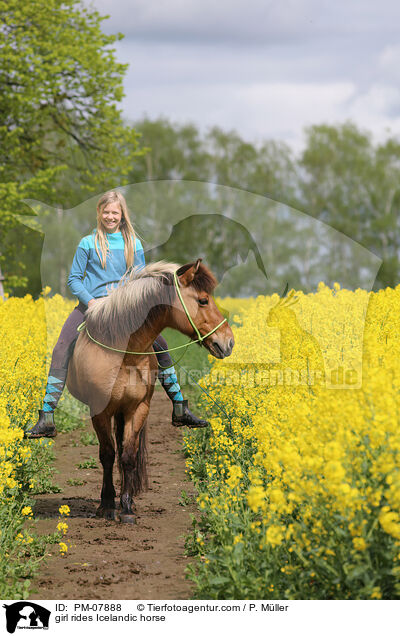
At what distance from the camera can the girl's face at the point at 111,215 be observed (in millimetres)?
5688

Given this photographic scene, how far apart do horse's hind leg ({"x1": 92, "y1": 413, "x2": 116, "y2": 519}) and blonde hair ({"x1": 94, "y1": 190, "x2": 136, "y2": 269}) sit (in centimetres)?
132

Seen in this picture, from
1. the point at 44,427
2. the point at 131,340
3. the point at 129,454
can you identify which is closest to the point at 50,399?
the point at 44,427

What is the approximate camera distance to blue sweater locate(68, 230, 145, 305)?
18.9 feet

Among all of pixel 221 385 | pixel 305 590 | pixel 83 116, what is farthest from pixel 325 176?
pixel 305 590

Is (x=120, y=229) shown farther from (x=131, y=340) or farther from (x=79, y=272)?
(x=131, y=340)

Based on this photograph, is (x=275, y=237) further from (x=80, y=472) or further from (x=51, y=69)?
(x=51, y=69)

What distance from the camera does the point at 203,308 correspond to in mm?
5402

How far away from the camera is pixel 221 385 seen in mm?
7781

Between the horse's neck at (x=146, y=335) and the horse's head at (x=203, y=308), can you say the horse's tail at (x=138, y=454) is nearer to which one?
the horse's neck at (x=146, y=335)

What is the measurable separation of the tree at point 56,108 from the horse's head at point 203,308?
52.1ft

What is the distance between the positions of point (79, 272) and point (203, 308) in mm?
1119

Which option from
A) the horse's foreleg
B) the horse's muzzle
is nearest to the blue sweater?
the horse's muzzle

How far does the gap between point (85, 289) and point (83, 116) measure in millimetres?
18097
